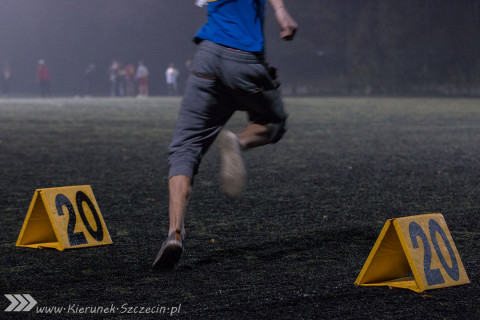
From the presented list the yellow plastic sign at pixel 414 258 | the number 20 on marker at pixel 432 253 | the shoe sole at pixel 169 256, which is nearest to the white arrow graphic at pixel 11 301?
the shoe sole at pixel 169 256

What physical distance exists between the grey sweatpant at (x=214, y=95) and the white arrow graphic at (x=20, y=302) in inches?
37.9

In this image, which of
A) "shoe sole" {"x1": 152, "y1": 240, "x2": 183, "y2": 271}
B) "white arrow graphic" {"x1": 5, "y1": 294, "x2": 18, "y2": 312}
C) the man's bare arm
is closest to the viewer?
"white arrow graphic" {"x1": 5, "y1": 294, "x2": 18, "y2": 312}

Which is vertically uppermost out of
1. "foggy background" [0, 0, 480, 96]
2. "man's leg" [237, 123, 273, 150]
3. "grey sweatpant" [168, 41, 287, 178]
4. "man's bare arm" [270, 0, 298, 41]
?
"man's bare arm" [270, 0, 298, 41]

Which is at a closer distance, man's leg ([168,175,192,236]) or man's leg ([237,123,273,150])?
man's leg ([168,175,192,236])

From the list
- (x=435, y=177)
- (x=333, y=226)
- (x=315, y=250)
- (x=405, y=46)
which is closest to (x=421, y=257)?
(x=315, y=250)

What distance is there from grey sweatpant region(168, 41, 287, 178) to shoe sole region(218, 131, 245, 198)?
78mm

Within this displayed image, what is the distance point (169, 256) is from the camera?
3.33 meters

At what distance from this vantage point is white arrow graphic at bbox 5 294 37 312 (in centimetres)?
281

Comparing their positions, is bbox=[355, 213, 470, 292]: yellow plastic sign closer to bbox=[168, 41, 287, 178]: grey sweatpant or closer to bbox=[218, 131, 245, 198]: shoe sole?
bbox=[218, 131, 245, 198]: shoe sole

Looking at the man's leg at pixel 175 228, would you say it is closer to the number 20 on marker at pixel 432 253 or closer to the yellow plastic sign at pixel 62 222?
the yellow plastic sign at pixel 62 222

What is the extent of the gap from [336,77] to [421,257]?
35008 millimetres

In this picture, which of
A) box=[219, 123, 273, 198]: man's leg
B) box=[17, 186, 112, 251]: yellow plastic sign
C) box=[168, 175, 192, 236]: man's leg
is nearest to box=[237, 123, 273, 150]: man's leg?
box=[219, 123, 273, 198]: man's leg

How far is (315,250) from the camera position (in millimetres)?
3844

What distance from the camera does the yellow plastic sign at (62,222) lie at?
3857mm
